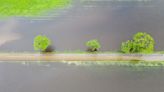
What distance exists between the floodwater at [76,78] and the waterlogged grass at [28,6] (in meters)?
3.54

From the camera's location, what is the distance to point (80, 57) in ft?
47.0

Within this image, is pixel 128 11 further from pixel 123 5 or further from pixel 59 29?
pixel 59 29

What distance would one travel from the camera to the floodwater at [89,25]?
15.1 m

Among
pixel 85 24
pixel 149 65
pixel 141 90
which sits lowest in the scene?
pixel 141 90

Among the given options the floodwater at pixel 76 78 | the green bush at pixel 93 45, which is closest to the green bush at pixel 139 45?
the floodwater at pixel 76 78

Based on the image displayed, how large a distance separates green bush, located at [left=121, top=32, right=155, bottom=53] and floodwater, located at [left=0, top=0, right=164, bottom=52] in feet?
1.88

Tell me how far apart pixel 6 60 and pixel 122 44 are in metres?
5.25

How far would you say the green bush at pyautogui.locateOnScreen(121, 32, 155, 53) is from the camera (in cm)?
1406

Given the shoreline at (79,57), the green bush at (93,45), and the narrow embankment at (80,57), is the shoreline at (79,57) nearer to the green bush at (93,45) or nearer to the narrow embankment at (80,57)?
the narrow embankment at (80,57)

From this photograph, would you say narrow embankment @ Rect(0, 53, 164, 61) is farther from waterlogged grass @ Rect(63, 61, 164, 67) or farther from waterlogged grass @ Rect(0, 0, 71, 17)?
waterlogged grass @ Rect(0, 0, 71, 17)

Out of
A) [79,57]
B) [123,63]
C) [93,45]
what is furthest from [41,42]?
[123,63]

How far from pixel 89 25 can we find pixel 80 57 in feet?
7.28

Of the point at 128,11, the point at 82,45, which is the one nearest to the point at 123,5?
the point at 128,11

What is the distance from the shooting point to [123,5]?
666 inches
